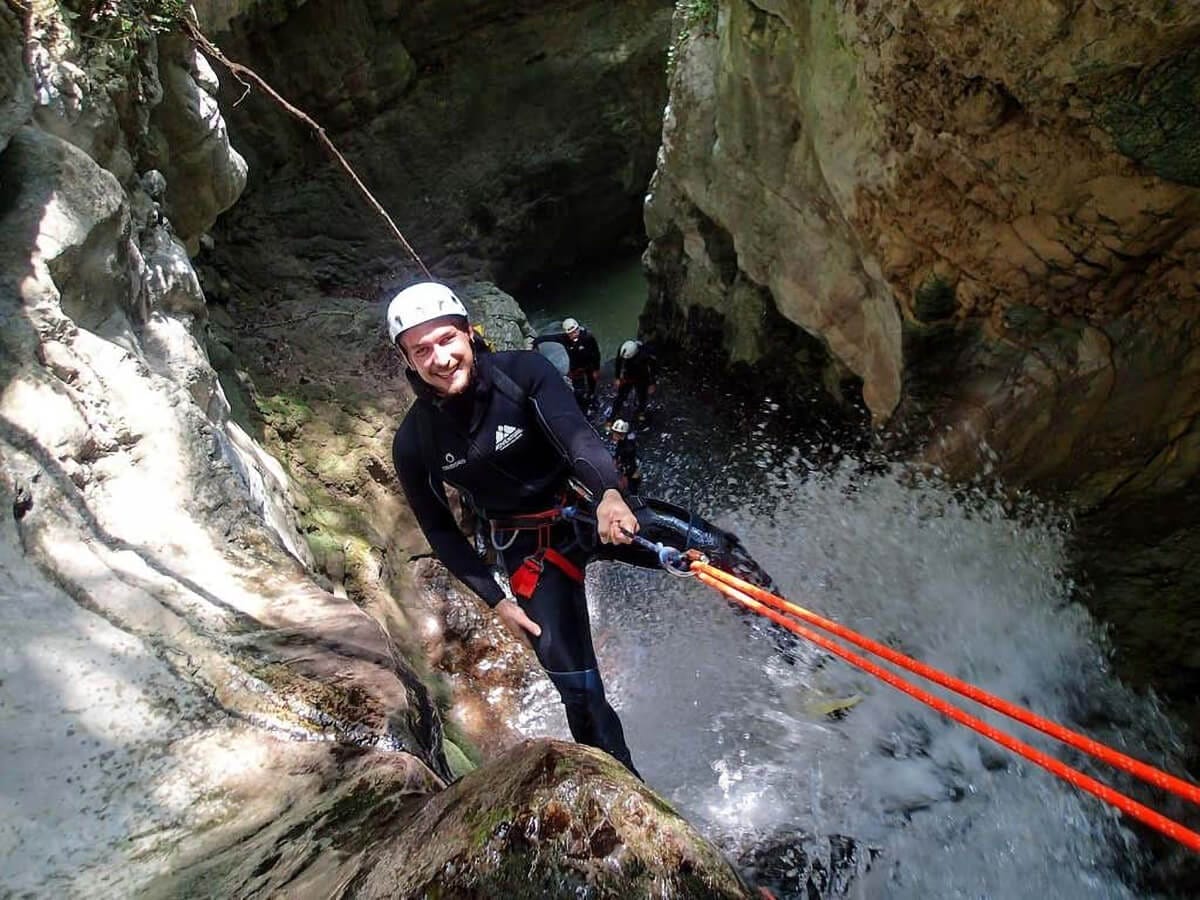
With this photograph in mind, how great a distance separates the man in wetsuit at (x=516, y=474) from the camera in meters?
2.86

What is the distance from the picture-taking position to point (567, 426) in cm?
295

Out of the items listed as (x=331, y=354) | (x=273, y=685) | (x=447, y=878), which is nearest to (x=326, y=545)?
(x=273, y=685)

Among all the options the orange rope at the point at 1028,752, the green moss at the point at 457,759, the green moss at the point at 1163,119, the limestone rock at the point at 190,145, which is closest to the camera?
the orange rope at the point at 1028,752

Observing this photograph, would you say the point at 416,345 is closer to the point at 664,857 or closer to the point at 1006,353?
the point at 664,857

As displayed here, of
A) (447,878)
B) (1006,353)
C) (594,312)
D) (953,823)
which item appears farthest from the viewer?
(594,312)

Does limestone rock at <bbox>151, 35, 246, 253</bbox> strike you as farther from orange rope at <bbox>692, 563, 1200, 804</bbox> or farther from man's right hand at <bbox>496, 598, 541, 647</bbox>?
orange rope at <bbox>692, 563, 1200, 804</bbox>

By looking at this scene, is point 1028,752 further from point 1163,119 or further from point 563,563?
point 1163,119

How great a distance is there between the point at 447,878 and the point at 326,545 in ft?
12.6

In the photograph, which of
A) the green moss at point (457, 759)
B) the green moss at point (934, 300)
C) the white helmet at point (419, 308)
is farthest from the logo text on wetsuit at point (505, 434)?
the green moss at point (934, 300)

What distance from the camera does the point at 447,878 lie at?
4.28 ft

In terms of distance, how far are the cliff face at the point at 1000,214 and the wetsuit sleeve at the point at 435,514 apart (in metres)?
3.37

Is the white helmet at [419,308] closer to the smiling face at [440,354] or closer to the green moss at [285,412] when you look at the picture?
the smiling face at [440,354]

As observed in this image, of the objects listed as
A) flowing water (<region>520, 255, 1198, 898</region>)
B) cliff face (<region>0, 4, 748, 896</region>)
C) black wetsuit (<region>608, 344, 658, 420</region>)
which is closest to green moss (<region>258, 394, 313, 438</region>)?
cliff face (<region>0, 4, 748, 896</region>)

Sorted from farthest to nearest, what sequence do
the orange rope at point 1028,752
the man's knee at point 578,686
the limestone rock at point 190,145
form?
the limestone rock at point 190,145 < the man's knee at point 578,686 < the orange rope at point 1028,752
